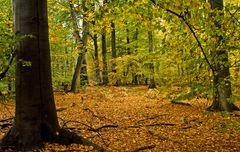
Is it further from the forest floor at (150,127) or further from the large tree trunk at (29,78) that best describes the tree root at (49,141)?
the forest floor at (150,127)

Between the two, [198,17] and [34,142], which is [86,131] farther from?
[198,17]

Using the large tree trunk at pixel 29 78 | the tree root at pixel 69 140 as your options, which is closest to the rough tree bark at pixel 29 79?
the large tree trunk at pixel 29 78

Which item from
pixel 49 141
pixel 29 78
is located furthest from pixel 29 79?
pixel 49 141

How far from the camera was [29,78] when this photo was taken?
7.06 metres

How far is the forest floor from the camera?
837 cm

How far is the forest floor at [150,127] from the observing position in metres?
8.37

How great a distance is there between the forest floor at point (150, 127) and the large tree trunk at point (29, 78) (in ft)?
1.80

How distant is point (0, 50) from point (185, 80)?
17.6ft

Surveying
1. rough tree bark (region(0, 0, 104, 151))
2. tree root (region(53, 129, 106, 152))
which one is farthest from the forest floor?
rough tree bark (region(0, 0, 104, 151))

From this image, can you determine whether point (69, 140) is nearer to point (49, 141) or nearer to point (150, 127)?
point (49, 141)

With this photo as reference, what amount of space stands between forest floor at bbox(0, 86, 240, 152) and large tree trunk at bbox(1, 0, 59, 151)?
21.6 inches

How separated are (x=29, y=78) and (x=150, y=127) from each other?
512 cm

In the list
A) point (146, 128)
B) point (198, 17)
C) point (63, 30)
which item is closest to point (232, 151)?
point (146, 128)

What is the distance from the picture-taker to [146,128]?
10.5 m
